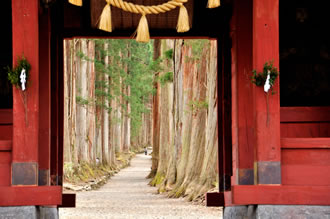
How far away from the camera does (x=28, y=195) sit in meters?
7.72

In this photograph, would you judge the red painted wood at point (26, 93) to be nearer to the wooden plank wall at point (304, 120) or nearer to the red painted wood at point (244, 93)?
the red painted wood at point (244, 93)

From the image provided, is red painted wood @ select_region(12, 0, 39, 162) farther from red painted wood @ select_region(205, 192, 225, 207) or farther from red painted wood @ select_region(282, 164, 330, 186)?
red painted wood @ select_region(205, 192, 225, 207)

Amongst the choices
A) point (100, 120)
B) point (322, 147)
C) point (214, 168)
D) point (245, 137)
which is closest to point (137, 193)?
point (214, 168)

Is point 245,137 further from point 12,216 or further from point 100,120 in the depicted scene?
point 100,120

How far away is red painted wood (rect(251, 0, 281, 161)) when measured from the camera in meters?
7.80

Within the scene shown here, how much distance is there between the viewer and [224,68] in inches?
462

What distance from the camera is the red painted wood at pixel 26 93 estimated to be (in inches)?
305

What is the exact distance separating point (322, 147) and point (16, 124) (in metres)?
3.71

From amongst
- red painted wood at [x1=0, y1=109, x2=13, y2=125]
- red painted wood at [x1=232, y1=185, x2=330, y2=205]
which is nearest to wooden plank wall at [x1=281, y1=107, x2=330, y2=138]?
red painted wood at [x1=232, y1=185, x2=330, y2=205]

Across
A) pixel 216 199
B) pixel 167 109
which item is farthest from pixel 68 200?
pixel 167 109

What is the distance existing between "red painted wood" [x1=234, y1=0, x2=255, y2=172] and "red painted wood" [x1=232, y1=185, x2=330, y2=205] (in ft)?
8.51

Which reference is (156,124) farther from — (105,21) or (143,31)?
(105,21)

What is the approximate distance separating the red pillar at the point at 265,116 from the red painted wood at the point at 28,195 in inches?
96.6

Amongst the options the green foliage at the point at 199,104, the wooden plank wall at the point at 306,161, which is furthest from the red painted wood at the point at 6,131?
the green foliage at the point at 199,104
